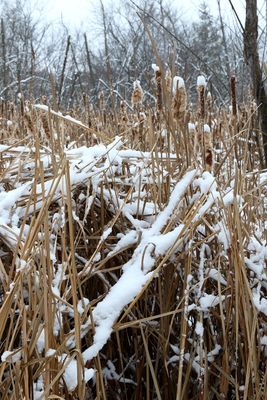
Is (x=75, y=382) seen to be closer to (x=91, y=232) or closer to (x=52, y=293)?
(x=52, y=293)

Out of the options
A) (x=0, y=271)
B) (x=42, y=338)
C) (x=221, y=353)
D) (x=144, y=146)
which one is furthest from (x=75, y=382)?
(x=144, y=146)

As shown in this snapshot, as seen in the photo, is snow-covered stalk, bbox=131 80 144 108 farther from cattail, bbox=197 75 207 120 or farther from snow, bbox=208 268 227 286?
snow, bbox=208 268 227 286

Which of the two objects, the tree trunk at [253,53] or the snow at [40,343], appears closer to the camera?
the snow at [40,343]

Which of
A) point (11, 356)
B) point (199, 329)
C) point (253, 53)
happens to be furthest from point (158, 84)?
point (253, 53)

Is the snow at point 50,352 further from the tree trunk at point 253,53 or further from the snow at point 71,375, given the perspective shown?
the tree trunk at point 253,53

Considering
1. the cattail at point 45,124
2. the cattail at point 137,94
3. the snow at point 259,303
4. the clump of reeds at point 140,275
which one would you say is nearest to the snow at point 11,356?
the clump of reeds at point 140,275

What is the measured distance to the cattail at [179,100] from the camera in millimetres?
935

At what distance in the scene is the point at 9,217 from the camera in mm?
761

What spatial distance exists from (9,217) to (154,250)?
0.69ft

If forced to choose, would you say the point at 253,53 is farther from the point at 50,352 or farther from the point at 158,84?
the point at 50,352

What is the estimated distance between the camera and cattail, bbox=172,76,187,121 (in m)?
→ 0.93

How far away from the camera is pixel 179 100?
36.9 inches

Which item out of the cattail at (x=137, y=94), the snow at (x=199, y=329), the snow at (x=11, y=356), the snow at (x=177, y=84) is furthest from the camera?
the cattail at (x=137, y=94)

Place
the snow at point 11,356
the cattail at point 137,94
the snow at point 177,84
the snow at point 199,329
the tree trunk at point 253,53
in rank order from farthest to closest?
the tree trunk at point 253,53 → the cattail at point 137,94 → the snow at point 177,84 → the snow at point 199,329 → the snow at point 11,356
